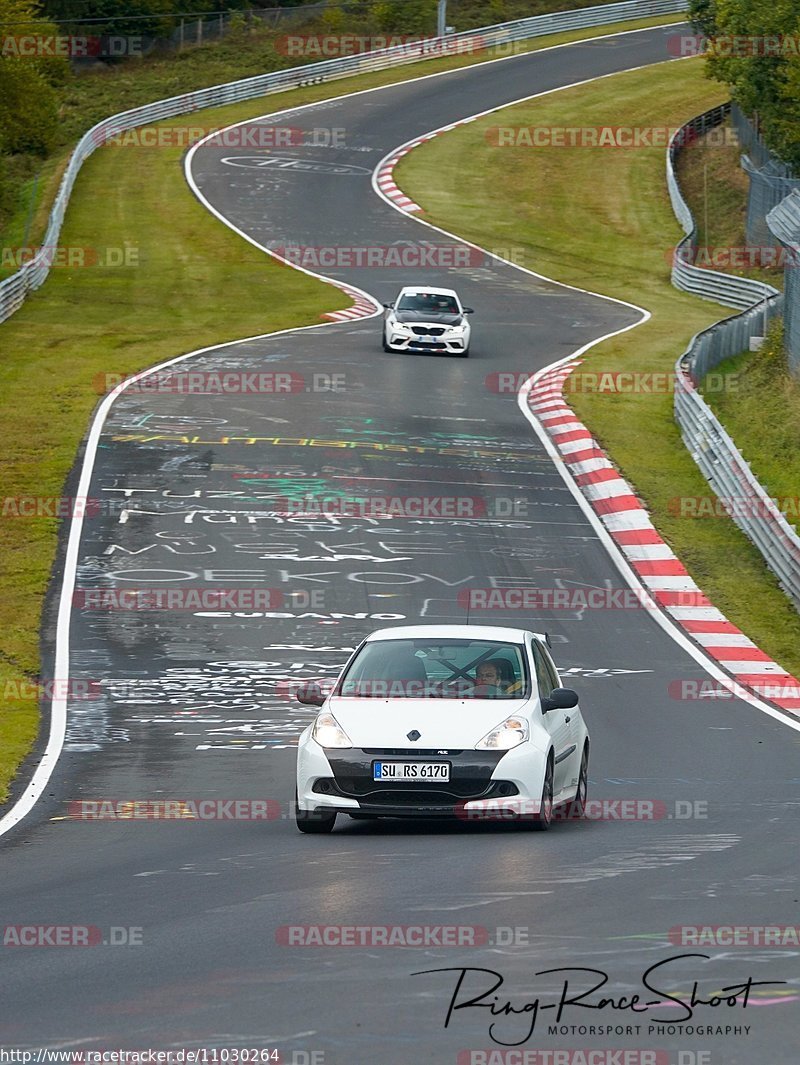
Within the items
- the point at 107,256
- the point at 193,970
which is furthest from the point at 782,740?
the point at 107,256

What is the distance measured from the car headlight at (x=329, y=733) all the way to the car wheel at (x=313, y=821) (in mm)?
462

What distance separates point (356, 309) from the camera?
4703cm

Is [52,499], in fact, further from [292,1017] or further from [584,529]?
[292,1017]

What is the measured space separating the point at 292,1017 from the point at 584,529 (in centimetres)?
2031

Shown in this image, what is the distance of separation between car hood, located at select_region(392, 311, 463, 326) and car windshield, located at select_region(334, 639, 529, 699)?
28202 mm

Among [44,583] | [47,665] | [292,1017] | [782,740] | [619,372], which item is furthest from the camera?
[619,372]

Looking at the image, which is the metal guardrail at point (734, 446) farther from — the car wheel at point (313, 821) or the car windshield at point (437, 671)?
the car wheel at point (313, 821)

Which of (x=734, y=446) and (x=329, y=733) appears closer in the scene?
(x=329, y=733)

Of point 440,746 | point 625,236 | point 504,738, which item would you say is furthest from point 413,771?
point 625,236

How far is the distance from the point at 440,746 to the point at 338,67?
75.4m

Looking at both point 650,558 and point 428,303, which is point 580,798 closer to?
point 650,558

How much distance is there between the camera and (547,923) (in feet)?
28.4

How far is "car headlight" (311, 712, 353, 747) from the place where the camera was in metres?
11.9

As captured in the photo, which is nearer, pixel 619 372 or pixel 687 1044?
pixel 687 1044
